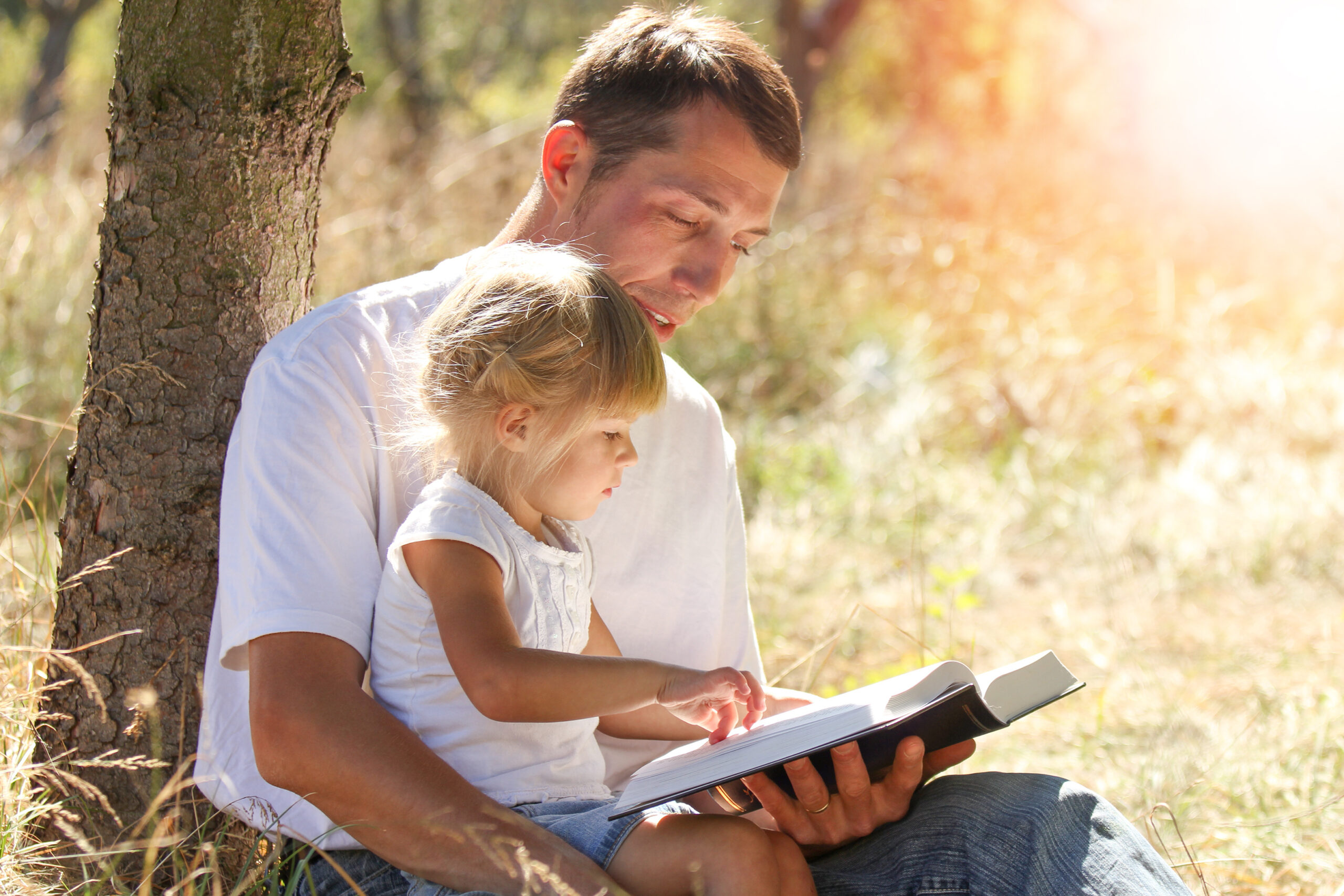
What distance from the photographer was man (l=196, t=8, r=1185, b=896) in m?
1.48

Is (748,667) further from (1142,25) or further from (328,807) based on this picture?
(1142,25)

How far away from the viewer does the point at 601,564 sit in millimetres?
2035

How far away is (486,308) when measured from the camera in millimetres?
1636

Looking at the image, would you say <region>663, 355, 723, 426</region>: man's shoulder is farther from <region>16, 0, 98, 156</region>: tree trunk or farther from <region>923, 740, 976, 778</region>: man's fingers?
<region>16, 0, 98, 156</region>: tree trunk

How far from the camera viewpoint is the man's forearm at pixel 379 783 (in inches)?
57.5

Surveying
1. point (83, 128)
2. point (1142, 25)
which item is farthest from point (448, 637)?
point (1142, 25)

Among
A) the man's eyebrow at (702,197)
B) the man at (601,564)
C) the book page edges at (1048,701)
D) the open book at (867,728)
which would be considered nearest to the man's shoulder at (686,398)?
the man at (601,564)

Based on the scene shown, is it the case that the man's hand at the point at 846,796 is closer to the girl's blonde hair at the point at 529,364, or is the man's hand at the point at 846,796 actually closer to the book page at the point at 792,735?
the book page at the point at 792,735

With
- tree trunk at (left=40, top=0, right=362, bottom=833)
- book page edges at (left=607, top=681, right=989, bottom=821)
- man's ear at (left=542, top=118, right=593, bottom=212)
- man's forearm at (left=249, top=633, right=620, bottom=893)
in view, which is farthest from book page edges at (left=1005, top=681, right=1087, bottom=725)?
tree trunk at (left=40, top=0, right=362, bottom=833)

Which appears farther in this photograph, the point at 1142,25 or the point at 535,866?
the point at 1142,25

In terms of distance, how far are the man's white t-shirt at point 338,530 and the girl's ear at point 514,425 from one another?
0.18 metres

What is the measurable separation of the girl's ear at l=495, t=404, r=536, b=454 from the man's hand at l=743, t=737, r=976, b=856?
58cm

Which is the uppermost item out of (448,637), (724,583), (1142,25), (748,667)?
(448,637)

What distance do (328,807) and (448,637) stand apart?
0.27 metres
